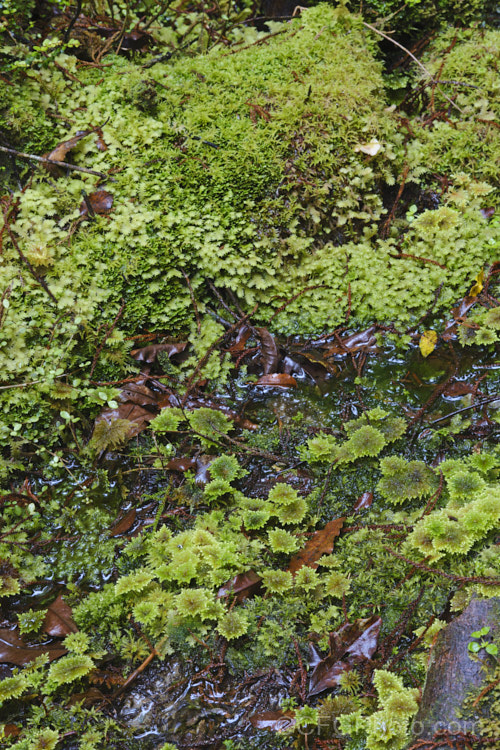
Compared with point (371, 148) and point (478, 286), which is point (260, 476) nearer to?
point (478, 286)

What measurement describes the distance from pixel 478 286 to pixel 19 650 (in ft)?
13.8

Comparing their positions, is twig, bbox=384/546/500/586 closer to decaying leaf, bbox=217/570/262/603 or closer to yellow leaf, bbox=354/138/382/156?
decaying leaf, bbox=217/570/262/603

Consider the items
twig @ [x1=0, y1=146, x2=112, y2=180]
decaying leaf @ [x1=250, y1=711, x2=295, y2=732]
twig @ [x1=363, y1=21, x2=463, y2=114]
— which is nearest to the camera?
decaying leaf @ [x1=250, y1=711, x2=295, y2=732]

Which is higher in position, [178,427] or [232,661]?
[178,427]

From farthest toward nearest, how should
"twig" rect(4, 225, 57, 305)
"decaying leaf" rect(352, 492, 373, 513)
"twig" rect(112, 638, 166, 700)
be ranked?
1. "twig" rect(4, 225, 57, 305)
2. "decaying leaf" rect(352, 492, 373, 513)
3. "twig" rect(112, 638, 166, 700)

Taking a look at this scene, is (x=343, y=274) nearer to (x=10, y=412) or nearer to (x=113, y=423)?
(x=113, y=423)

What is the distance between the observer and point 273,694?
266 cm

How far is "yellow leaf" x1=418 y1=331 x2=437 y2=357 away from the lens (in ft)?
13.5

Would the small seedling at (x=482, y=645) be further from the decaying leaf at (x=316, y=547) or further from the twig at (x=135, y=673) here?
the twig at (x=135, y=673)

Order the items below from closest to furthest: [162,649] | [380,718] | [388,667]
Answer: [380,718]
[388,667]
[162,649]

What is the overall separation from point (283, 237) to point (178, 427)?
74.1 inches

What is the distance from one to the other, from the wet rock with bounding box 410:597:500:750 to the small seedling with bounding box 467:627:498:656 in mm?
19

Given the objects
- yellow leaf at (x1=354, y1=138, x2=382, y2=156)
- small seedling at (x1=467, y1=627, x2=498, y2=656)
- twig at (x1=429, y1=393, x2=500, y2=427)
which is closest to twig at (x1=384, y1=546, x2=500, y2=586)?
small seedling at (x1=467, y1=627, x2=498, y2=656)

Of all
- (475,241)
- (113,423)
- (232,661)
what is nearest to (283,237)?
→ (475,241)
